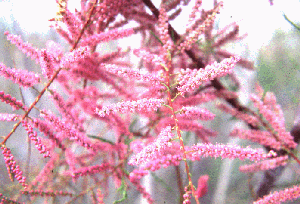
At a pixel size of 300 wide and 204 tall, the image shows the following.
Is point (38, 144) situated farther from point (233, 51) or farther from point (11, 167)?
point (233, 51)

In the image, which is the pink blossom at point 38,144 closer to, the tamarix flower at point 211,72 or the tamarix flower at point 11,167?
the tamarix flower at point 11,167

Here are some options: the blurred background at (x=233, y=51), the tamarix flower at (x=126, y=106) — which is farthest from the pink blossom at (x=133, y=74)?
the blurred background at (x=233, y=51)

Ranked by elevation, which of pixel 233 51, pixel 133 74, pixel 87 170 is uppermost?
pixel 233 51

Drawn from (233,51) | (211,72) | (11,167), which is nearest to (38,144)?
(11,167)

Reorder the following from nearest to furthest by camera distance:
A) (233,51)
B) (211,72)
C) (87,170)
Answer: (211,72) < (87,170) < (233,51)

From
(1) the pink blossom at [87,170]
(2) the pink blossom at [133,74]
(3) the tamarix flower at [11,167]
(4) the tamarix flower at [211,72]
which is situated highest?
(2) the pink blossom at [133,74]

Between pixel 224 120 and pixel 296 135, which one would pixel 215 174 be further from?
pixel 296 135

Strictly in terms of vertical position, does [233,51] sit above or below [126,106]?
above

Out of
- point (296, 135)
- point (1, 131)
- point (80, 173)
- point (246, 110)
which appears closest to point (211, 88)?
point (246, 110)

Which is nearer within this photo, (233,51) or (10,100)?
(10,100)

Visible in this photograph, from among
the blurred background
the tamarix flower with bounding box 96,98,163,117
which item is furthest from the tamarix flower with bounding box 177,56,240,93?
the blurred background
